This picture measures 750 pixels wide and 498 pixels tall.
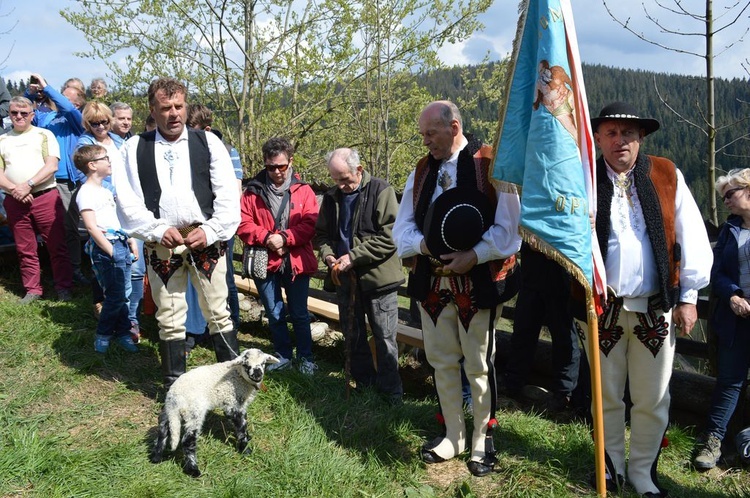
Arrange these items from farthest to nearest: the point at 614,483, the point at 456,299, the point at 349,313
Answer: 1. the point at 349,313
2. the point at 456,299
3. the point at 614,483

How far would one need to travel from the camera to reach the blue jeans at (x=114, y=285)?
548cm

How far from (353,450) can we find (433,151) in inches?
81.8

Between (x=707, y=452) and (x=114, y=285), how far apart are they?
4.93m

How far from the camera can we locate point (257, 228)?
527 centimetres

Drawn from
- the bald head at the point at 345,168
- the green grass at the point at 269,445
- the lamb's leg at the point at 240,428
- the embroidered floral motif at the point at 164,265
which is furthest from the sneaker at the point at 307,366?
the bald head at the point at 345,168

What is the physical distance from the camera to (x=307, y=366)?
5.36 m

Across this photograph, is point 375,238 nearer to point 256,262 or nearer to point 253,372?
point 256,262

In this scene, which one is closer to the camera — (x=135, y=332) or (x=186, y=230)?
(x=186, y=230)

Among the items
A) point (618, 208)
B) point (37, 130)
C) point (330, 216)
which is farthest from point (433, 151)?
point (37, 130)

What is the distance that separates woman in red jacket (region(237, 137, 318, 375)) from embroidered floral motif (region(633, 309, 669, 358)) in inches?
110

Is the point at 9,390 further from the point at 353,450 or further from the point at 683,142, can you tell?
the point at 683,142

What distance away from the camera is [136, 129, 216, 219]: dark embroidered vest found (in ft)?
13.8

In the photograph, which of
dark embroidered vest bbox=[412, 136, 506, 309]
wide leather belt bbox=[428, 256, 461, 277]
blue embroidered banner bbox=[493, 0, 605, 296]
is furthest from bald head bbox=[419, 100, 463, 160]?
wide leather belt bbox=[428, 256, 461, 277]

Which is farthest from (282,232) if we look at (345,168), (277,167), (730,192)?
(730,192)
